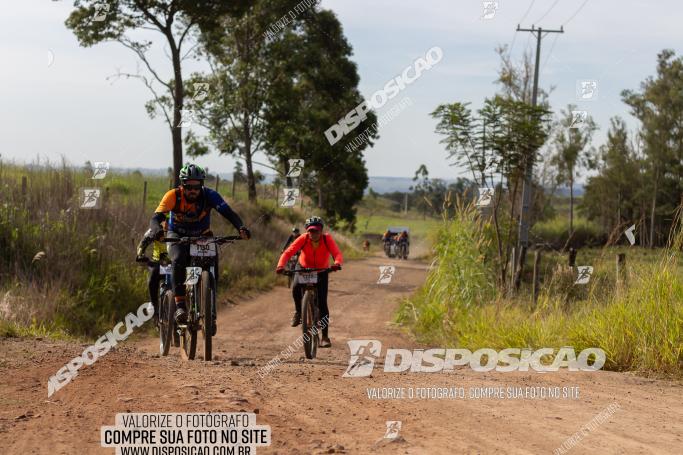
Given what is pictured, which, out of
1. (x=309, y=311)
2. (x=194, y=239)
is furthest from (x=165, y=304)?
(x=309, y=311)

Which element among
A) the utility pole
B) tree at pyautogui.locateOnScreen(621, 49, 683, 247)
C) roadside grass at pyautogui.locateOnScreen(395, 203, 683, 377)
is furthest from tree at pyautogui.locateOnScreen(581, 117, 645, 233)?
roadside grass at pyautogui.locateOnScreen(395, 203, 683, 377)

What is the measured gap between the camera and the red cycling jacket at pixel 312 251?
35.0 ft

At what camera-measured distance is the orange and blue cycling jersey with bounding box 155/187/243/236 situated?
366 inches

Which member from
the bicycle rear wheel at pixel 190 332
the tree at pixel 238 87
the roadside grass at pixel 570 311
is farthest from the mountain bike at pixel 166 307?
the tree at pixel 238 87

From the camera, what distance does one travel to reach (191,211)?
9.38 metres

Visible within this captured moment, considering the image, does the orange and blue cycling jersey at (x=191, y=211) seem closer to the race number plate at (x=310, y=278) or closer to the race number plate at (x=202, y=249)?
the race number plate at (x=202, y=249)

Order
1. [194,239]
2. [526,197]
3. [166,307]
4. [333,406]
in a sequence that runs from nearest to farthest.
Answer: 1. [333,406]
2. [194,239]
3. [166,307]
4. [526,197]

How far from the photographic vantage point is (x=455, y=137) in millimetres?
15828

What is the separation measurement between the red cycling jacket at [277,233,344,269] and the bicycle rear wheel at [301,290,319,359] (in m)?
0.45

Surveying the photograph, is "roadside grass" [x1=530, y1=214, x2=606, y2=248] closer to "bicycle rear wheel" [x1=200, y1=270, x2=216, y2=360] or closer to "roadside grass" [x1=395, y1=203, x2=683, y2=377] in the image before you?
"roadside grass" [x1=395, y1=203, x2=683, y2=377]

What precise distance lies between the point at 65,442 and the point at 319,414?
189 centimetres

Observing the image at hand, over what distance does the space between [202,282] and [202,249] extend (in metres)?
0.39

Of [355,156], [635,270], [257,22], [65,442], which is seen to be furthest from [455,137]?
[355,156]

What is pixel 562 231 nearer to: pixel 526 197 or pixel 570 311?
pixel 526 197
